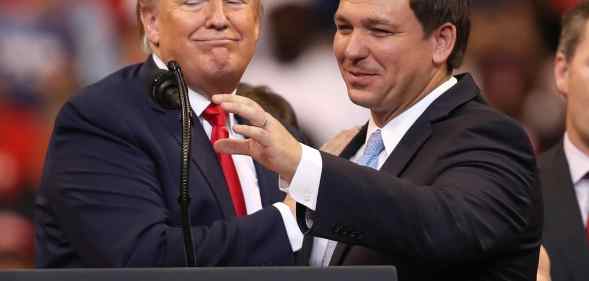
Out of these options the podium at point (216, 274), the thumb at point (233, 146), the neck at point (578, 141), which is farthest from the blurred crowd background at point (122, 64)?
the podium at point (216, 274)

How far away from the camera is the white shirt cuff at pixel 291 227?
8.13ft

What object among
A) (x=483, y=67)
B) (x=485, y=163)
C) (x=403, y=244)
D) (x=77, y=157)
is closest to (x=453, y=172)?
(x=485, y=163)

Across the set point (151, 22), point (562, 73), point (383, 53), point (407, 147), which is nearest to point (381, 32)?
point (383, 53)

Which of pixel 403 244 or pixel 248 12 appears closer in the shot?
pixel 403 244

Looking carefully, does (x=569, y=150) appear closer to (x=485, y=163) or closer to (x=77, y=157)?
(x=485, y=163)

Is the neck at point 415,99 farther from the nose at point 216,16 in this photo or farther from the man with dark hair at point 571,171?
the man with dark hair at point 571,171

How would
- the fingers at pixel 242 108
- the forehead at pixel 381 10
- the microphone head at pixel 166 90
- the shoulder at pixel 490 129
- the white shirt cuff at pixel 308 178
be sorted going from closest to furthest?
the fingers at pixel 242 108, the white shirt cuff at pixel 308 178, the microphone head at pixel 166 90, the shoulder at pixel 490 129, the forehead at pixel 381 10

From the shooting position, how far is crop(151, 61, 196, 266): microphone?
2.00 metres

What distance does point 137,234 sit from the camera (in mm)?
2408

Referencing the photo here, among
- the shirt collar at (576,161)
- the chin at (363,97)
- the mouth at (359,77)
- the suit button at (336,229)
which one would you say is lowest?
the shirt collar at (576,161)

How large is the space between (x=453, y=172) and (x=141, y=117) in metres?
0.72

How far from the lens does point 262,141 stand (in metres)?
1.93

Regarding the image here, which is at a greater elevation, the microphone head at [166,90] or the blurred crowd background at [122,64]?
the microphone head at [166,90]

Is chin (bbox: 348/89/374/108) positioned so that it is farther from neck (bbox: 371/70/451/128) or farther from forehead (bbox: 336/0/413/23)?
forehead (bbox: 336/0/413/23)
